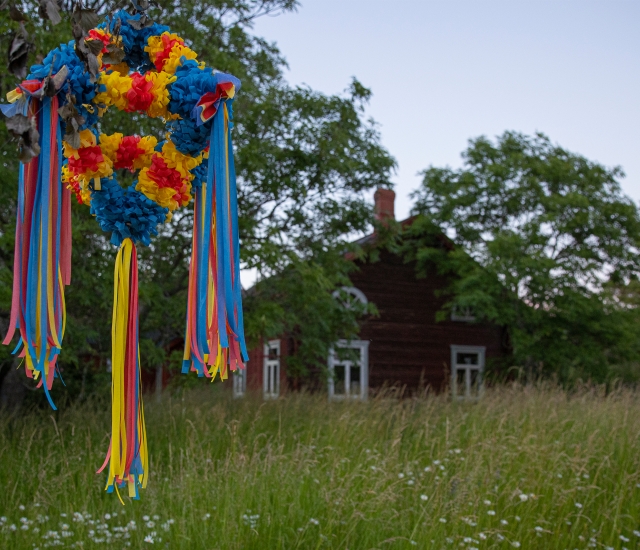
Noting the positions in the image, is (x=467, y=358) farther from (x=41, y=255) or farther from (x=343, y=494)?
(x=41, y=255)

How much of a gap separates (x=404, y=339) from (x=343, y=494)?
51.6 ft

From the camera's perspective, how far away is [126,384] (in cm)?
263

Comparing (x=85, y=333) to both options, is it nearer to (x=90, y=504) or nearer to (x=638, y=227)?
(x=90, y=504)

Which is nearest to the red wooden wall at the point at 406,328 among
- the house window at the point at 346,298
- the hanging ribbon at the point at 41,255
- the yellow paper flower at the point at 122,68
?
the house window at the point at 346,298

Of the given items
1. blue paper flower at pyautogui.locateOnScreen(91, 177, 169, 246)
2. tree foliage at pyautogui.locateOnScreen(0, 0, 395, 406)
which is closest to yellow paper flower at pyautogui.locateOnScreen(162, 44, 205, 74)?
blue paper flower at pyautogui.locateOnScreen(91, 177, 169, 246)

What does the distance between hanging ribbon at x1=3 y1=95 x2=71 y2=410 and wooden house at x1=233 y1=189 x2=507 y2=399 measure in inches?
621

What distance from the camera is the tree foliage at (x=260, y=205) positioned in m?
7.43

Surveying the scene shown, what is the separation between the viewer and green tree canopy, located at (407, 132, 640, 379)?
62.9ft

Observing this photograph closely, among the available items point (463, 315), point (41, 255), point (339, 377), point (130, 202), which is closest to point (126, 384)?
point (41, 255)

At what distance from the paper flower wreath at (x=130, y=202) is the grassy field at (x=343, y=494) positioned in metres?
1.52

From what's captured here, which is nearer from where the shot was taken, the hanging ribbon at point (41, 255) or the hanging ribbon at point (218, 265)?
the hanging ribbon at point (41, 255)

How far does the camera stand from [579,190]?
808 inches

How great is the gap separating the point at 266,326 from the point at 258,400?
57.7 inches

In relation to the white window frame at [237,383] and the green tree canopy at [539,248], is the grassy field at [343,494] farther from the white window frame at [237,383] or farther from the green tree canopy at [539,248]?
the green tree canopy at [539,248]
